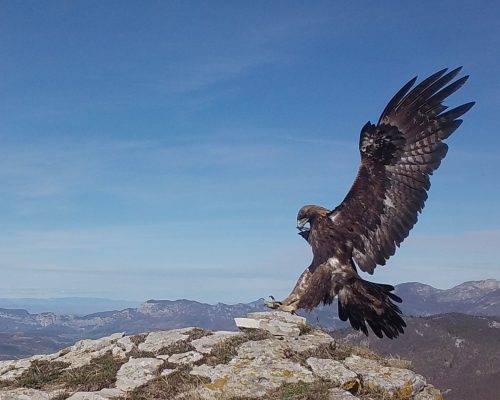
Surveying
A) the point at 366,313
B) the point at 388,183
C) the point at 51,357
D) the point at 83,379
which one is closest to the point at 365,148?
the point at 388,183

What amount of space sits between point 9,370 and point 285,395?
742 cm

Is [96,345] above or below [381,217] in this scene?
below

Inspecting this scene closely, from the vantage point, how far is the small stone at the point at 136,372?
38.0 ft

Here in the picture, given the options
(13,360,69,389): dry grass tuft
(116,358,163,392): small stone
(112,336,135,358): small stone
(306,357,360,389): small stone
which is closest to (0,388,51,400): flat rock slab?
(13,360,69,389): dry grass tuft

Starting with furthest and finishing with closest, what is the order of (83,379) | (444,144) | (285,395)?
(444,144) < (83,379) < (285,395)

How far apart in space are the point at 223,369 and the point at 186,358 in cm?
112

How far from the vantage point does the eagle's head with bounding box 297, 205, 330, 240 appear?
13.1 meters

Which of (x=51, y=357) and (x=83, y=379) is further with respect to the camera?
(x=51, y=357)

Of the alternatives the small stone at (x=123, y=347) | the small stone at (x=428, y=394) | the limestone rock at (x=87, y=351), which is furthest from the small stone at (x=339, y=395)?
the limestone rock at (x=87, y=351)

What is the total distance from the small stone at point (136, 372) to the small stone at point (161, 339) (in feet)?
2.24

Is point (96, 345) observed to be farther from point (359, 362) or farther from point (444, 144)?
point (444, 144)

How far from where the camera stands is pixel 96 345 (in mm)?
14625

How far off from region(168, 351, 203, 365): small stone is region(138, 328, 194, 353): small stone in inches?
29.6

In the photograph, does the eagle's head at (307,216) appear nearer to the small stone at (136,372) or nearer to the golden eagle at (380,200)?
the golden eagle at (380,200)
